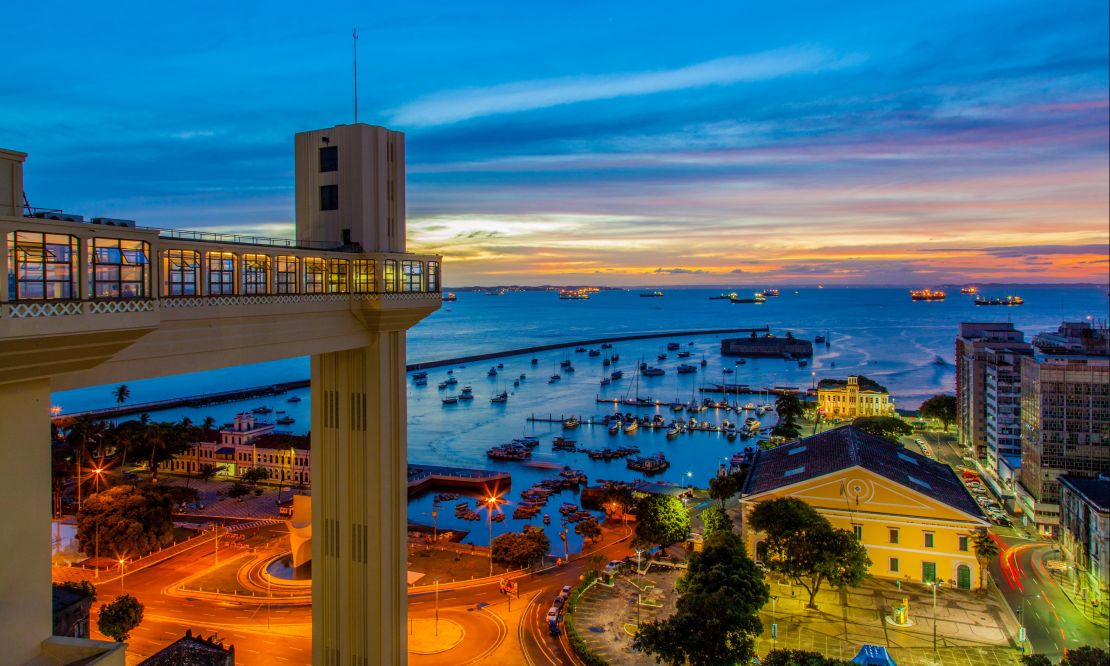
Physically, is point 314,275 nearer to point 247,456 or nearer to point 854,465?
point 854,465

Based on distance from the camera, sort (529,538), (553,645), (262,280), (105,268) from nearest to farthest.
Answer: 1. (105,268)
2. (262,280)
3. (553,645)
4. (529,538)

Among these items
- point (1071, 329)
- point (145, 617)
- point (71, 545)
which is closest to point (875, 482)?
point (145, 617)

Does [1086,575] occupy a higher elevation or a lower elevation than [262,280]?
lower

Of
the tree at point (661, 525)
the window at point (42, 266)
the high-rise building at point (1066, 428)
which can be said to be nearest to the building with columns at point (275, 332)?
the window at point (42, 266)

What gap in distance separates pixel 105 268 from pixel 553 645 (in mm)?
22458

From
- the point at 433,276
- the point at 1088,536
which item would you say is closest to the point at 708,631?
the point at 433,276

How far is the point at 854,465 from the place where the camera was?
1272 inches

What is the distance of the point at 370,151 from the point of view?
15617 mm

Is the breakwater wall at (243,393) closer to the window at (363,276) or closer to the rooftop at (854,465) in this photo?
the rooftop at (854,465)

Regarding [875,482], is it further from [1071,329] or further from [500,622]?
[1071,329]

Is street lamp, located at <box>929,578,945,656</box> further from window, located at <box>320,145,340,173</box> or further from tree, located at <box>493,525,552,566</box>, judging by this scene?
window, located at <box>320,145,340,173</box>

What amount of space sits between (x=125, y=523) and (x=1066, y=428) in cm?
5159

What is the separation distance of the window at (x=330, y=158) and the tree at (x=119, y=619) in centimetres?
1948

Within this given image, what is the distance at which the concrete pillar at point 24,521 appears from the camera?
7.94 meters
